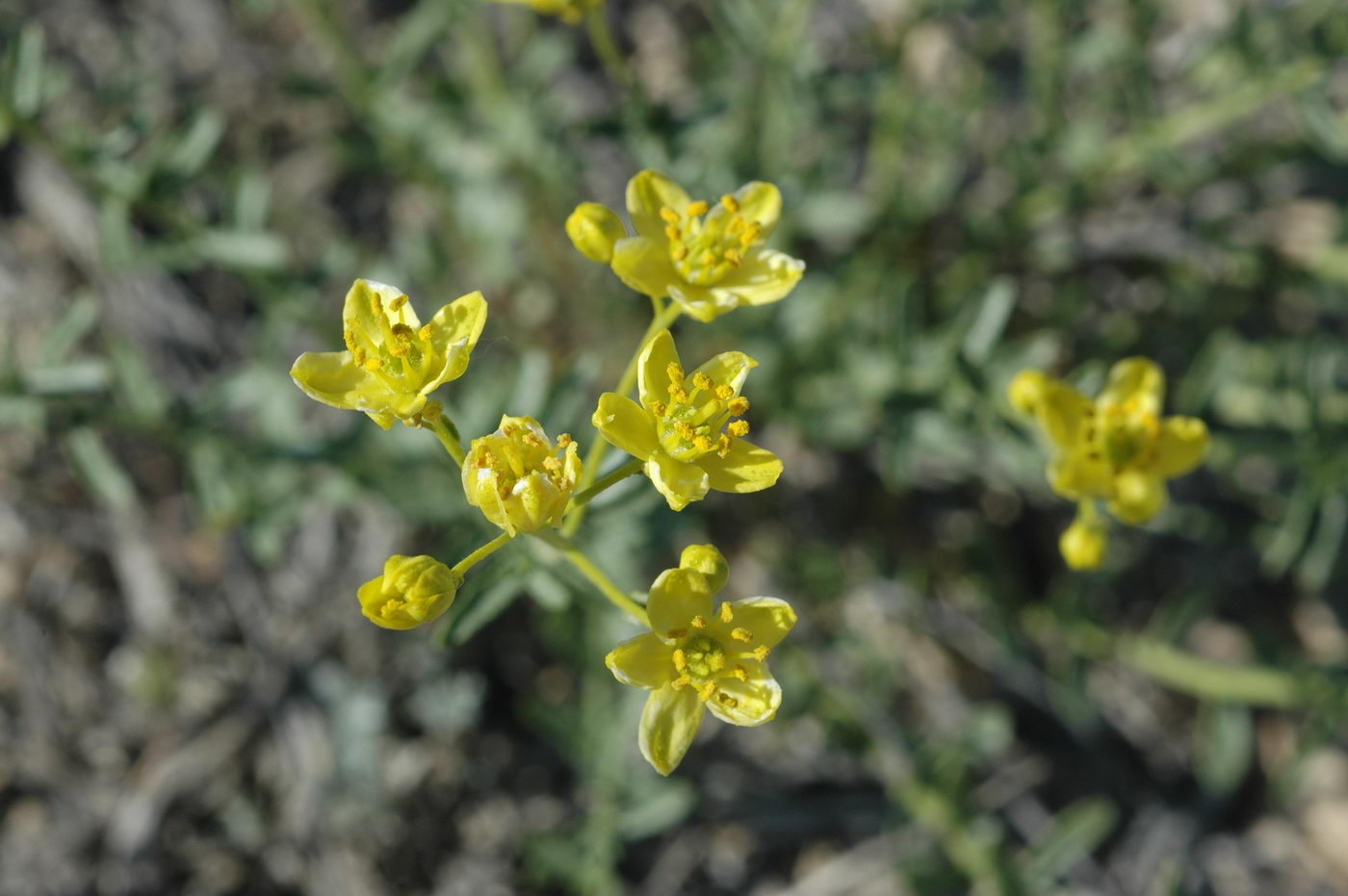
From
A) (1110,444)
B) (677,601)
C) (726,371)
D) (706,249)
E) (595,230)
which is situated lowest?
(1110,444)

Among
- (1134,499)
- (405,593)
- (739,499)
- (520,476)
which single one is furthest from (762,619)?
(739,499)

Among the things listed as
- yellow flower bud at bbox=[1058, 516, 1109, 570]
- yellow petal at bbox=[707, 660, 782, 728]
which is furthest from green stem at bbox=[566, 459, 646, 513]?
yellow flower bud at bbox=[1058, 516, 1109, 570]

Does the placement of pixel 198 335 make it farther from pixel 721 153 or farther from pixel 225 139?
pixel 721 153

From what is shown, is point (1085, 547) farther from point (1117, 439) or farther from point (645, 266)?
point (645, 266)

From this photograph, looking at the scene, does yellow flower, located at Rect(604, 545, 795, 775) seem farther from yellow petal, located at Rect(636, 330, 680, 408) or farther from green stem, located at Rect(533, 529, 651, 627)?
yellow petal, located at Rect(636, 330, 680, 408)

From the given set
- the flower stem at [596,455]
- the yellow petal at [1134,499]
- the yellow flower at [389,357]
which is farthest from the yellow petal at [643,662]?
the yellow petal at [1134,499]

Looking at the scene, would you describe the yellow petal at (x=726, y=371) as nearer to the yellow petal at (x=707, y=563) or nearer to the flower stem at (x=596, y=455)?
the flower stem at (x=596, y=455)

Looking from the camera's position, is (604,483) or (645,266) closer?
(604,483)
